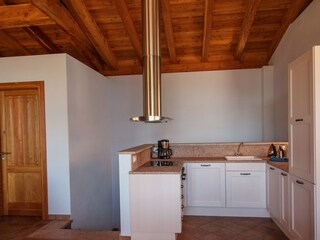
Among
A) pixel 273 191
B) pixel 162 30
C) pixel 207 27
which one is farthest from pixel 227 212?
pixel 162 30

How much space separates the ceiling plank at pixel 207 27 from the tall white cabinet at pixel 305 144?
5.25 feet

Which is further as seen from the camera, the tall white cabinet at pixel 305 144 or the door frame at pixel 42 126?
the door frame at pixel 42 126

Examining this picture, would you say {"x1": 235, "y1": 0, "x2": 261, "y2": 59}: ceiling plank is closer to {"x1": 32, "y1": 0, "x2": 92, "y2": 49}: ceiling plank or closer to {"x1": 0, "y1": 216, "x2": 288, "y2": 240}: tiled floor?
{"x1": 32, "y1": 0, "x2": 92, "y2": 49}: ceiling plank

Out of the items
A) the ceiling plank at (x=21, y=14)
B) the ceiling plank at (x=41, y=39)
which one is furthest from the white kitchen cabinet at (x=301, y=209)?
the ceiling plank at (x=41, y=39)

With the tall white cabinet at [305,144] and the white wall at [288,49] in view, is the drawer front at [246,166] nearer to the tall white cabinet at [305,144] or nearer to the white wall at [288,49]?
the tall white cabinet at [305,144]

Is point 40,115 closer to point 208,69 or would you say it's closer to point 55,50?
point 55,50

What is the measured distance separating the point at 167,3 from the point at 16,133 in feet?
9.99

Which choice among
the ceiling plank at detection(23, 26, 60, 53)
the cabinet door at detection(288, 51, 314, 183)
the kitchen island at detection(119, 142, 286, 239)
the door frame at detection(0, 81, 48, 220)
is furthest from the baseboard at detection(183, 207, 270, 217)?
the ceiling plank at detection(23, 26, 60, 53)

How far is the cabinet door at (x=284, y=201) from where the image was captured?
2.74 metres

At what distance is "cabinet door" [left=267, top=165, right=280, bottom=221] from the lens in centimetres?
306

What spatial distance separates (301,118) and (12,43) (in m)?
4.74

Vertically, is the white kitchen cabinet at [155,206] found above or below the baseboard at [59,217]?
above

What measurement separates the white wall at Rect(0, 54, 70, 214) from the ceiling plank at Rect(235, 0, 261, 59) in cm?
286

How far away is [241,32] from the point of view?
4.10 m
